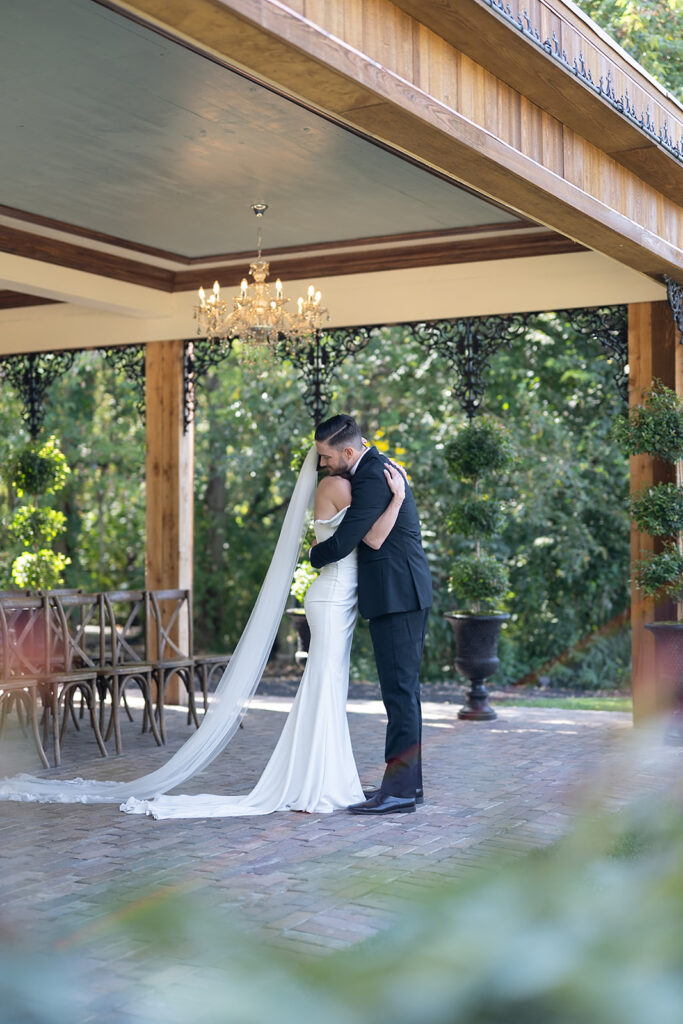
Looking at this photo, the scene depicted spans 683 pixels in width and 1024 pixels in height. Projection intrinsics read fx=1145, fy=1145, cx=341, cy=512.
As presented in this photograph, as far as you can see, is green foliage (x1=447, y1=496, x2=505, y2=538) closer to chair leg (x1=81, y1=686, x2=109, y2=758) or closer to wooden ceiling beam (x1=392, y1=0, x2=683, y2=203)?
wooden ceiling beam (x1=392, y1=0, x2=683, y2=203)

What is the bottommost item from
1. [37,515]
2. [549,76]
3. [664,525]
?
[664,525]

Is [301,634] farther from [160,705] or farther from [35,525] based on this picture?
[35,525]

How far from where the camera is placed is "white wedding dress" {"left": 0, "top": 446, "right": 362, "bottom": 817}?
540 centimetres

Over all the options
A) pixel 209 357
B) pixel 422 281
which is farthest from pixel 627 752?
pixel 209 357

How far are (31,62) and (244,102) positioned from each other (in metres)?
1.08

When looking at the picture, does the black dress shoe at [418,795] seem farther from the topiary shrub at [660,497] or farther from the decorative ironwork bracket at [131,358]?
the decorative ironwork bracket at [131,358]

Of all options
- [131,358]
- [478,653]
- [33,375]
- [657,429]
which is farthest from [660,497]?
[33,375]

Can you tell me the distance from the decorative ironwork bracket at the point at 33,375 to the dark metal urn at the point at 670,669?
6.19 m

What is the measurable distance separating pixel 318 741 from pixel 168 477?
4.98 metres

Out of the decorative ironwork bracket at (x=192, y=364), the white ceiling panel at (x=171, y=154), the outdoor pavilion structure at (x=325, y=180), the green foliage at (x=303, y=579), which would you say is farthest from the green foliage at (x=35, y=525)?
the white ceiling panel at (x=171, y=154)

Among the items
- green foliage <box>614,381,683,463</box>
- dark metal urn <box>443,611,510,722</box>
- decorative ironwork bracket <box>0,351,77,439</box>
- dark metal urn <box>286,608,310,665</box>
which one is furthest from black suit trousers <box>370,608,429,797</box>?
decorative ironwork bracket <box>0,351,77,439</box>

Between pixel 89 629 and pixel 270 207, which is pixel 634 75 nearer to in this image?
pixel 270 207

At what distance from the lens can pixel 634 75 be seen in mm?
5797

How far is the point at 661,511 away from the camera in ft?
24.7
